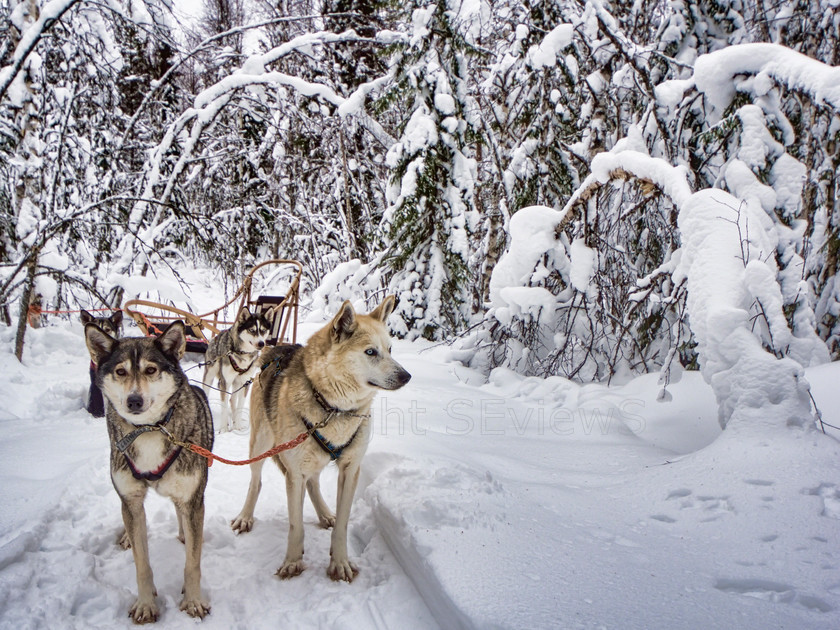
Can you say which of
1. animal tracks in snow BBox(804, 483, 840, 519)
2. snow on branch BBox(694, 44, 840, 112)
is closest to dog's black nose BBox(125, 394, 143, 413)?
animal tracks in snow BBox(804, 483, 840, 519)

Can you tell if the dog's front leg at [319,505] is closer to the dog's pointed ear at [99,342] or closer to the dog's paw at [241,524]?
the dog's paw at [241,524]

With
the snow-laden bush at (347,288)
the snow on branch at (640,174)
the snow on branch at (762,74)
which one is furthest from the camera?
the snow-laden bush at (347,288)

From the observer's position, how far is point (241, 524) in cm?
316

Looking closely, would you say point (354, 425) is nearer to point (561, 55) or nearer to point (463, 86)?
point (561, 55)

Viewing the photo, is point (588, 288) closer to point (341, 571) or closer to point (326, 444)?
point (326, 444)

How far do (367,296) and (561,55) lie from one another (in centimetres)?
529

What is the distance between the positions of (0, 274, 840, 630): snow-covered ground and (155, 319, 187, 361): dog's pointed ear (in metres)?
1.25

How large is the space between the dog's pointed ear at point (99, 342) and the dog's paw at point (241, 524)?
4.70ft

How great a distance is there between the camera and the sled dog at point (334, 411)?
271cm

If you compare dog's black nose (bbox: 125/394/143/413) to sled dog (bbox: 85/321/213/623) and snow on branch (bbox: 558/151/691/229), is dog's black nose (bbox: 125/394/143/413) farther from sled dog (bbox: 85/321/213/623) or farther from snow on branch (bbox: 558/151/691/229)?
snow on branch (bbox: 558/151/691/229)

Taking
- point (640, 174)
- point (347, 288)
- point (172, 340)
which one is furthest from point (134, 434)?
point (347, 288)

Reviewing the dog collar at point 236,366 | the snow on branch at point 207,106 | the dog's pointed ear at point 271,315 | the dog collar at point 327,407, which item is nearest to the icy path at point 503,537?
the dog collar at point 327,407

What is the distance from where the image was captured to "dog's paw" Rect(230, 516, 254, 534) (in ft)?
10.3

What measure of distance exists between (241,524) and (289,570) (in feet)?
2.16
